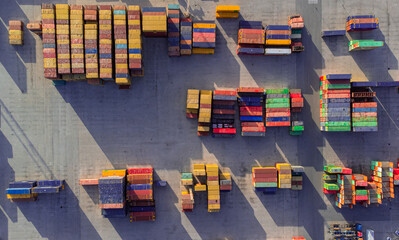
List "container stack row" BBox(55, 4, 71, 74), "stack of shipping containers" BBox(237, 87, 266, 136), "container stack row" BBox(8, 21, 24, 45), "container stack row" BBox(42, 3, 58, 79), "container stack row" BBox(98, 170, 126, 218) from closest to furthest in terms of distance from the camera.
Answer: "container stack row" BBox(42, 3, 58, 79), "container stack row" BBox(55, 4, 71, 74), "container stack row" BBox(98, 170, 126, 218), "container stack row" BBox(8, 21, 24, 45), "stack of shipping containers" BBox(237, 87, 266, 136)

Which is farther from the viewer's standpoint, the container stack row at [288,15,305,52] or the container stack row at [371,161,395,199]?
the container stack row at [288,15,305,52]

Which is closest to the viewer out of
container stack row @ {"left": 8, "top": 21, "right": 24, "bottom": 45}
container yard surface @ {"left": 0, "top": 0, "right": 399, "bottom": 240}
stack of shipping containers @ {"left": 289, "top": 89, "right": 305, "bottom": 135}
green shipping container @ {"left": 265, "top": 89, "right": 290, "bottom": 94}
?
container stack row @ {"left": 8, "top": 21, "right": 24, "bottom": 45}

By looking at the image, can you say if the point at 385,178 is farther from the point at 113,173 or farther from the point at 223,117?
the point at 113,173

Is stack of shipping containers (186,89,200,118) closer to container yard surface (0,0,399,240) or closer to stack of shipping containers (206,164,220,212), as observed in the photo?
container yard surface (0,0,399,240)

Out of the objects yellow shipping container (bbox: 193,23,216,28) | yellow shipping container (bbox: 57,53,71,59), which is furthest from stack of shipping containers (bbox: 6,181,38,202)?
yellow shipping container (bbox: 193,23,216,28)

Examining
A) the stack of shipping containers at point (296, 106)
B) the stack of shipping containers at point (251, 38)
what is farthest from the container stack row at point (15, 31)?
the stack of shipping containers at point (296, 106)

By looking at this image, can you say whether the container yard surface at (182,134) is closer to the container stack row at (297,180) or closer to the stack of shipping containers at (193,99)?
the container stack row at (297,180)

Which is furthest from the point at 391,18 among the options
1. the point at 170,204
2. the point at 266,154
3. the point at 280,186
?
the point at 170,204
